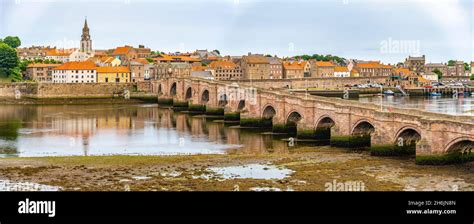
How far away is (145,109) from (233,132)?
28.4 meters

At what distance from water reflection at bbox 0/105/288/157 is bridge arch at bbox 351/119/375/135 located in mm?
4371

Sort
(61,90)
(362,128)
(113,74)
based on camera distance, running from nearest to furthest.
A: (362,128), (61,90), (113,74)

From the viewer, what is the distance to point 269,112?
192 feet

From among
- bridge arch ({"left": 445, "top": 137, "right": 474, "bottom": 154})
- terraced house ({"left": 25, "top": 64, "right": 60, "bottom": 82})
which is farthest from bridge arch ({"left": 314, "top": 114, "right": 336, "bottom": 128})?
terraced house ({"left": 25, "top": 64, "right": 60, "bottom": 82})

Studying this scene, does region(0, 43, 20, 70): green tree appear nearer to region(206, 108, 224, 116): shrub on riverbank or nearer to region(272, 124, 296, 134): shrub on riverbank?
region(206, 108, 224, 116): shrub on riverbank

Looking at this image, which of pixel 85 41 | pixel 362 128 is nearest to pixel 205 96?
pixel 362 128

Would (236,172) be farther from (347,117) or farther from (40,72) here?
(40,72)

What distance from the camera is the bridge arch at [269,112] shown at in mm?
57912

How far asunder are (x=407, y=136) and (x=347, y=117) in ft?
18.1

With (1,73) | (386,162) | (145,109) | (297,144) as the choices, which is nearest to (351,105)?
(297,144)

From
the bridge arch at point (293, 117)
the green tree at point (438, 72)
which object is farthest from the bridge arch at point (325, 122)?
the green tree at point (438, 72)

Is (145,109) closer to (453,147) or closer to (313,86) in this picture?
(313,86)

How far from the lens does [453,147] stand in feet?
111
